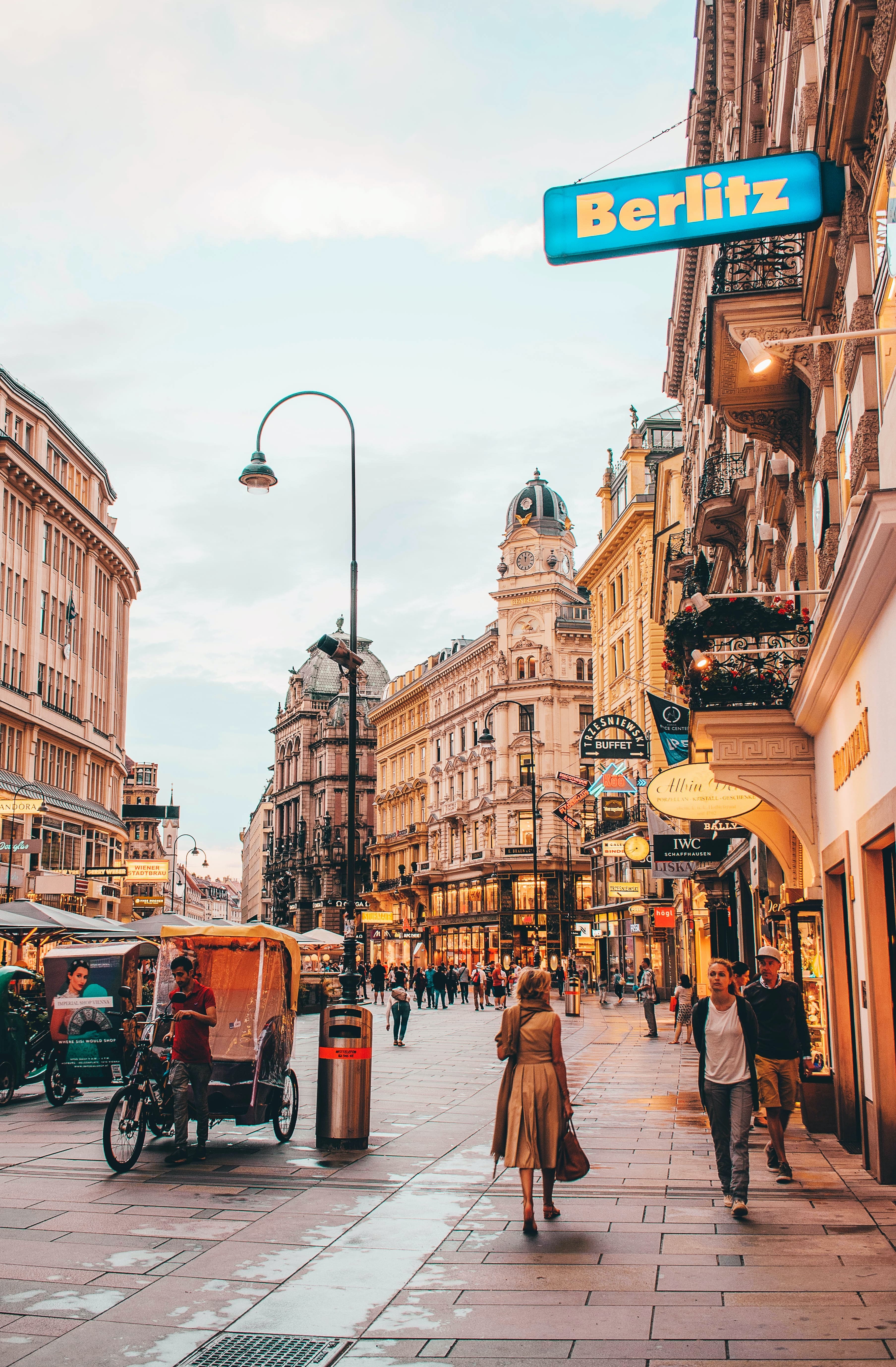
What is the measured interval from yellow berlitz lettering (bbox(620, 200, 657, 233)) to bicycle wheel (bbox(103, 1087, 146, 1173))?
7909 mm

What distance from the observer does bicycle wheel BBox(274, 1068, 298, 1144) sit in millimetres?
12273

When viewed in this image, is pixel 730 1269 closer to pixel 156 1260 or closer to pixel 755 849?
pixel 156 1260

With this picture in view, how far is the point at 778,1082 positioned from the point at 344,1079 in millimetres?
3969

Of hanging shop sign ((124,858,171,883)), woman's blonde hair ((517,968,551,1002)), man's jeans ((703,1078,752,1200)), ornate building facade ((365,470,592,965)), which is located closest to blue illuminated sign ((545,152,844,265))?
woman's blonde hair ((517,968,551,1002))

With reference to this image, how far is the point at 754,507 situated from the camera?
22000 millimetres

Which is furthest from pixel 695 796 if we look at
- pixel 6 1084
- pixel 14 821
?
pixel 14 821

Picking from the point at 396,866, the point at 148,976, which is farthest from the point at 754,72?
the point at 396,866

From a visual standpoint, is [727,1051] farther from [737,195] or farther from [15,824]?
[15,824]

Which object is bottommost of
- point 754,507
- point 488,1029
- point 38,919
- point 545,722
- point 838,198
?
point 488,1029

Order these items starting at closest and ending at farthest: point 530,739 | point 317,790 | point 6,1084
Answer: point 6,1084, point 530,739, point 317,790

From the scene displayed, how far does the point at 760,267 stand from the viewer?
1441 cm

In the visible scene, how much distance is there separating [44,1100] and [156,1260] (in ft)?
34.1

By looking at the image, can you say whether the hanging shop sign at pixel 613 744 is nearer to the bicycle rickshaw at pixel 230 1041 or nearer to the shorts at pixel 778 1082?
the bicycle rickshaw at pixel 230 1041

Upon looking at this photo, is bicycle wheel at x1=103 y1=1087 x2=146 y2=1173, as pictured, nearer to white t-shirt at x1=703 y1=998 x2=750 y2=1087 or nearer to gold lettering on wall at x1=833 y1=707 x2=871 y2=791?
white t-shirt at x1=703 y1=998 x2=750 y2=1087
